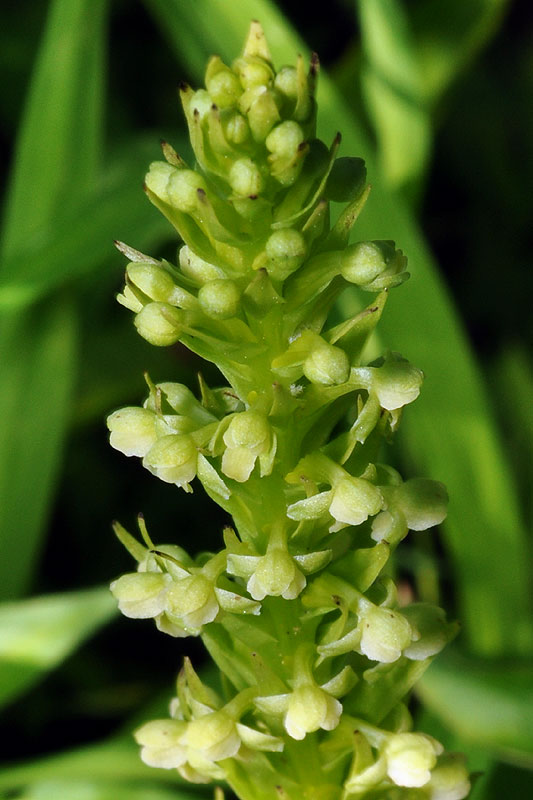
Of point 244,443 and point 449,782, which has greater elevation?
point 244,443

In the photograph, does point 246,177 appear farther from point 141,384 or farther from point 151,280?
point 141,384

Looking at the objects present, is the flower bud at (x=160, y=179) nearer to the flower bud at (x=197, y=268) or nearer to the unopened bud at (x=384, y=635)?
the flower bud at (x=197, y=268)

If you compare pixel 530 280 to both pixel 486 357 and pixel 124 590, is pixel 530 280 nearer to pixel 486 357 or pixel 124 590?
pixel 486 357

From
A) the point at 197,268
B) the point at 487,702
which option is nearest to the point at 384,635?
the point at 197,268

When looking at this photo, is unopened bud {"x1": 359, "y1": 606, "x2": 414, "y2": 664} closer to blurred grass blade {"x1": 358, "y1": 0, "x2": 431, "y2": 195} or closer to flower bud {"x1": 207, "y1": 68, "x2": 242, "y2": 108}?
flower bud {"x1": 207, "y1": 68, "x2": 242, "y2": 108}

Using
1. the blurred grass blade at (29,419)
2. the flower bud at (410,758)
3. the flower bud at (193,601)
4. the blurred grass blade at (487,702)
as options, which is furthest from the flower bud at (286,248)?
the blurred grass blade at (29,419)

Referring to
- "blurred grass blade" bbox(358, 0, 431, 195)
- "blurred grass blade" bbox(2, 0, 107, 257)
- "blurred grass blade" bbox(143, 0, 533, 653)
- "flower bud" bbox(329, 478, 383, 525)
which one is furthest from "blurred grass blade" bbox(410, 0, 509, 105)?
"flower bud" bbox(329, 478, 383, 525)
